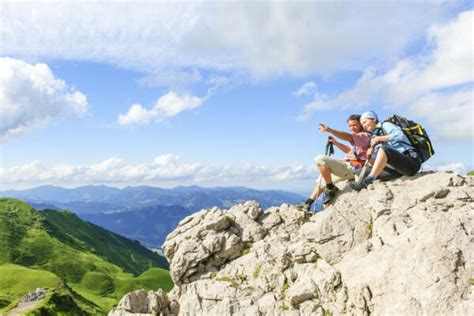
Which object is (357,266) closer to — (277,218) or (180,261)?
(277,218)

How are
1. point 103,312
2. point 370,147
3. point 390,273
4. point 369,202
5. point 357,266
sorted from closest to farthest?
point 390,273 < point 357,266 < point 369,202 < point 370,147 < point 103,312

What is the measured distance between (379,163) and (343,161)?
321cm

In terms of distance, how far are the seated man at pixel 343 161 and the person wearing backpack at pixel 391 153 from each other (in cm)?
120

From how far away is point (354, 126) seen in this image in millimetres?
22531

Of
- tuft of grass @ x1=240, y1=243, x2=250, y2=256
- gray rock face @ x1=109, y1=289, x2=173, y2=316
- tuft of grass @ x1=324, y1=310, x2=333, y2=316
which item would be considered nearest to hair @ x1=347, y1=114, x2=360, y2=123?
tuft of grass @ x1=240, y1=243, x2=250, y2=256

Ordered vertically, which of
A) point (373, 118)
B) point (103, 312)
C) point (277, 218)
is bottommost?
point (103, 312)

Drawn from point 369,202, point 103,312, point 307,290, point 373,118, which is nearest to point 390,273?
point 307,290

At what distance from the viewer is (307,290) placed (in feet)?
54.5

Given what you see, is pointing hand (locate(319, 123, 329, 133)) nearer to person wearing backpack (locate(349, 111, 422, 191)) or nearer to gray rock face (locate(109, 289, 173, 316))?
person wearing backpack (locate(349, 111, 422, 191))

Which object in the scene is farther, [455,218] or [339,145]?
[339,145]

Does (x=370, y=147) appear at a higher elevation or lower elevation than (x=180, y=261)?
higher

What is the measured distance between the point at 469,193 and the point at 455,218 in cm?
375

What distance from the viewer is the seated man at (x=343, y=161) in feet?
71.4

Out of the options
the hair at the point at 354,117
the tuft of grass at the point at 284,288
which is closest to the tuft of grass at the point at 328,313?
the tuft of grass at the point at 284,288
